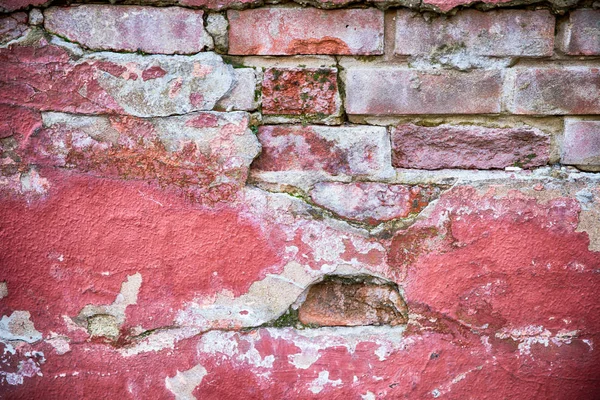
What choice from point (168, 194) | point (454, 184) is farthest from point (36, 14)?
point (454, 184)

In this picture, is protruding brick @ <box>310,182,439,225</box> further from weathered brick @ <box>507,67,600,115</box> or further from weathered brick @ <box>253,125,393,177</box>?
weathered brick @ <box>507,67,600,115</box>

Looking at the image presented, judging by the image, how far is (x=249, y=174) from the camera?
3.51 feet

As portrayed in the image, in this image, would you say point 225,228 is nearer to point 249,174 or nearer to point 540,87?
point 249,174

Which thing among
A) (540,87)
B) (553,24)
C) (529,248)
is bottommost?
(529,248)

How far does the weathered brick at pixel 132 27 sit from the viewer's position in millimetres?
1013

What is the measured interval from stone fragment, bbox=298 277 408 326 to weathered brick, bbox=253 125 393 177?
264 millimetres

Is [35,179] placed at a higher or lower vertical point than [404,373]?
higher

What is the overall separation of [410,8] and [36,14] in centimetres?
78

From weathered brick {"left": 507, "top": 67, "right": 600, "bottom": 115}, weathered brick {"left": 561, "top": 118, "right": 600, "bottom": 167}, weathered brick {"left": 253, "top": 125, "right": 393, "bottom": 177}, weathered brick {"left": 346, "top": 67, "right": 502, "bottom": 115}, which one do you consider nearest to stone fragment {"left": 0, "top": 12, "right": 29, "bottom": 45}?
weathered brick {"left": 253, "top": 125, "right": 393, "bottom": 177}

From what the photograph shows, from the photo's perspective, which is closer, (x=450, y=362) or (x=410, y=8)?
(x=410, y=8)

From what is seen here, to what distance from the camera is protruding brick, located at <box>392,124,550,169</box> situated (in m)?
1.05

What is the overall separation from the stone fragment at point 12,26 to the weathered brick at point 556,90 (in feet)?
3.39

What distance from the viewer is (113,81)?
3.38 ft

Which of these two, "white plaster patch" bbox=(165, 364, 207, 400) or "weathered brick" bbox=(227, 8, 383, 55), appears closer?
"weathered brick" bbox=(227, 8, 383, 55)
